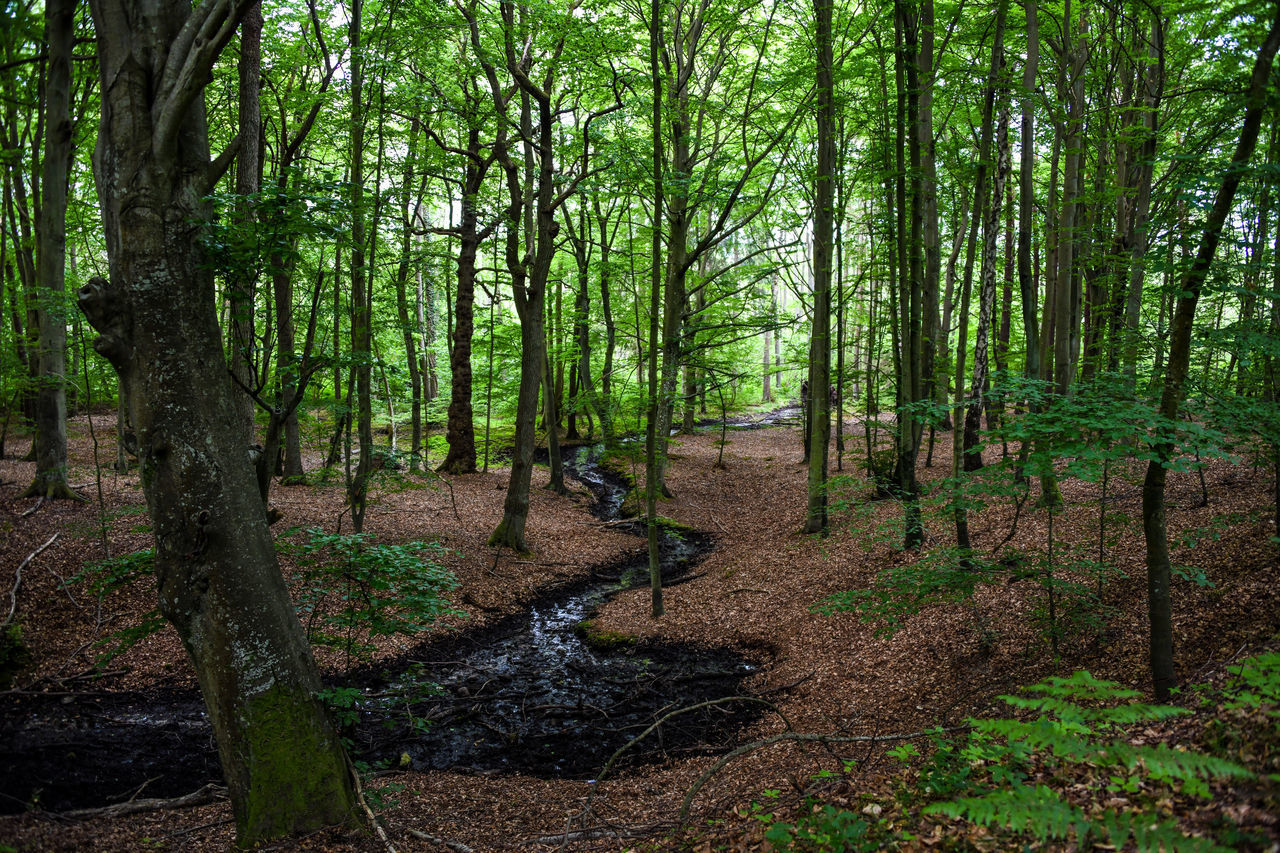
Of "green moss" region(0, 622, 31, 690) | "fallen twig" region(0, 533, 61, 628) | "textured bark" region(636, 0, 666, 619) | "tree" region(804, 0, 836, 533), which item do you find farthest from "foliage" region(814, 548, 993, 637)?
"fallen twig" region(0, 533, 61, 628)

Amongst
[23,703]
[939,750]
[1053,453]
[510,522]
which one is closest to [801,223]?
[510,522]

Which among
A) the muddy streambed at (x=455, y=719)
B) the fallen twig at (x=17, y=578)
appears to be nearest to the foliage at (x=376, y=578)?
the muddy streambed at (x=455, y=719)

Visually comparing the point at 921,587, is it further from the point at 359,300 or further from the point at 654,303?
the point at 359,300

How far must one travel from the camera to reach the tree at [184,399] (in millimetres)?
3707

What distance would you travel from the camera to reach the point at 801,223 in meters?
13.5

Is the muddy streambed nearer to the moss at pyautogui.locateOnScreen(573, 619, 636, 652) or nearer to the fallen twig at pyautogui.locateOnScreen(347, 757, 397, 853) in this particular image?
the moss at pyautogui.locateOnScreen(573, 619, 636, 652)

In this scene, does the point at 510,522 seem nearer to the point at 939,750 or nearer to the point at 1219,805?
the point at 939,750

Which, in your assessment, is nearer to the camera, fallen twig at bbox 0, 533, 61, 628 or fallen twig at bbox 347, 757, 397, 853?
fallen twig at bbox 347, 757, 397, 853

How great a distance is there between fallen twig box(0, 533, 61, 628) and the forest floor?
61 millimetres

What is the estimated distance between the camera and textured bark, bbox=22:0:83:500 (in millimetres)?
8727

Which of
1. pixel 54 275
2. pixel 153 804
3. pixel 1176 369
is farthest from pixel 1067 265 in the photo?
pixel 54 275

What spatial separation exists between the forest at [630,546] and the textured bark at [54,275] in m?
0.06

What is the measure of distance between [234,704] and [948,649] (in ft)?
20.6

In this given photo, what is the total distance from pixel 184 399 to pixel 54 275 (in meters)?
8.88
